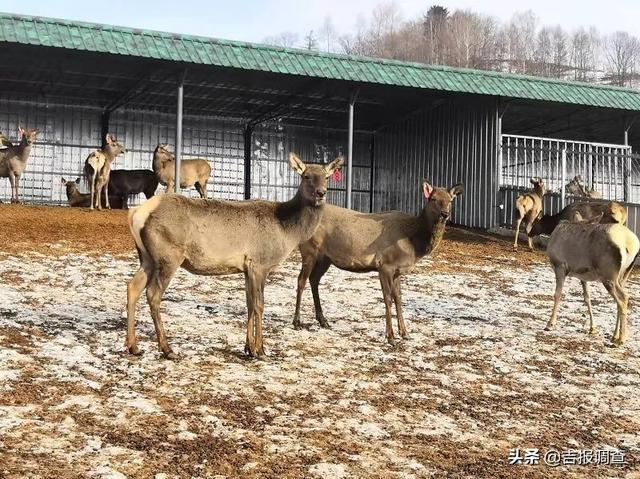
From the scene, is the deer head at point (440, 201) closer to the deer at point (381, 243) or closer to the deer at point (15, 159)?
the deer at point (381, 243)

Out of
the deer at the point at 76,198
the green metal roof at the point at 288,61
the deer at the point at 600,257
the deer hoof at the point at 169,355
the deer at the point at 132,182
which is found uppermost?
the green metal roof at the point at 288,61

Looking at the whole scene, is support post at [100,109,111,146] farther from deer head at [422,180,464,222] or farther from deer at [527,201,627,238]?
deer head at [422,180,464,222]

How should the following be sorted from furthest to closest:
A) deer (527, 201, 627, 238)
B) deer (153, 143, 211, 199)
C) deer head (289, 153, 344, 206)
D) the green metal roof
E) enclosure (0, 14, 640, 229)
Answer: deer (153, 143, 211, 199) < enclosure (0, 14, 640, 229) < deer (527, 201, 627, 238) < the green metal roof < deer head (289, 153, 344, 206)

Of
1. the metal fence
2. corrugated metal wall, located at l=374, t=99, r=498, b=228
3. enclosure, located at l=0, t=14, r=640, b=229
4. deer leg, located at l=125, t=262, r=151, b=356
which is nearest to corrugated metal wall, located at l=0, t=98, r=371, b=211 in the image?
enclosure, located at l=0, t=14, r=640, b=229

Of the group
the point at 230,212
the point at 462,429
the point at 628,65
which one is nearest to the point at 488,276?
the point at 230,212

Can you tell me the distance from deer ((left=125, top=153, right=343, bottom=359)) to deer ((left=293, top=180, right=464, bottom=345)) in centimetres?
151

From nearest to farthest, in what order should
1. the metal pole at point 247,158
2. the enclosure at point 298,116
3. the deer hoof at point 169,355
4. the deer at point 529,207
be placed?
the deer hoof at point 169,355, the deer at point 529,207, the enclosure at point 298,116, the metal pole at point 247,158

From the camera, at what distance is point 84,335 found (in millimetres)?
8359

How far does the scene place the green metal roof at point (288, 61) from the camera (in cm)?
1895

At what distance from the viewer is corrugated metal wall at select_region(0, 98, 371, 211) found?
1077 inches

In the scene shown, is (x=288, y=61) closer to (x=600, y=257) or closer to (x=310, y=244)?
(x=310, y=244)

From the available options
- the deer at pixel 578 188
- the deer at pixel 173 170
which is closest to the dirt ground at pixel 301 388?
the deer at pixel 173 170

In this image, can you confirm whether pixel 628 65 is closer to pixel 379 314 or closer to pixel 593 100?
pixel 593 100

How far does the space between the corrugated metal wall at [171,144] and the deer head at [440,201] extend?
19.5 meters
